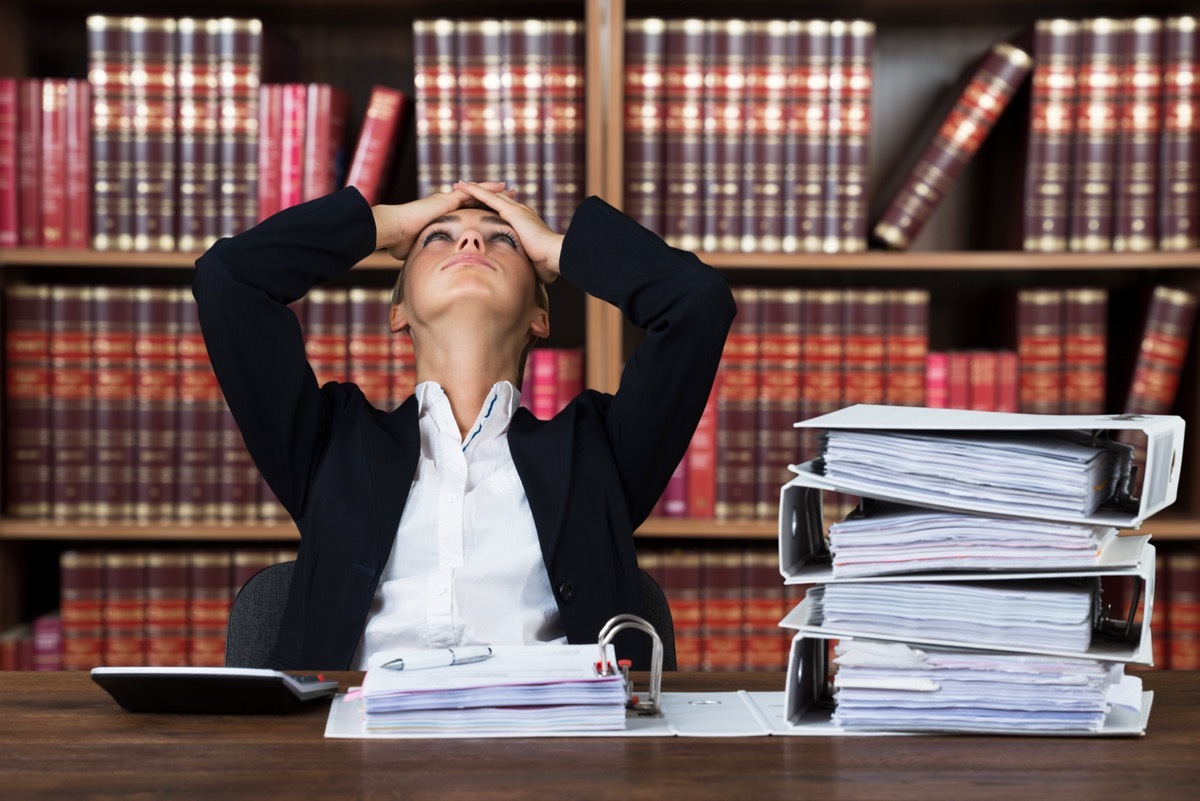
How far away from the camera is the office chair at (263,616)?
1397 millimetres

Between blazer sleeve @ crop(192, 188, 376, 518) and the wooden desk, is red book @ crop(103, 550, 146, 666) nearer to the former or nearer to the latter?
blazer sleeve @ crop(192, 188, 376, 518)

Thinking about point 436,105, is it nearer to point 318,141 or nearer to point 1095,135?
point 318,141

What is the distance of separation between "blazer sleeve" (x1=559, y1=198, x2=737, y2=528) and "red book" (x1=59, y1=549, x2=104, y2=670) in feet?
3.95

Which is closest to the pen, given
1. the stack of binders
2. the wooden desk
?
the wooden desk

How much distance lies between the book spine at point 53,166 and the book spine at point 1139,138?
181 centimetres

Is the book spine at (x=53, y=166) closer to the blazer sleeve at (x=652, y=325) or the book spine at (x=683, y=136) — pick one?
the book spine at (x=683, y=136)

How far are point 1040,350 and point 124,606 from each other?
167 centimetres

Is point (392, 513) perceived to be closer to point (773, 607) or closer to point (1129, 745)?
point (1129, 745)

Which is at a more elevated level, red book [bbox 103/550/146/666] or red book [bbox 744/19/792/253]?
red book [bbox 744/19/792/253]

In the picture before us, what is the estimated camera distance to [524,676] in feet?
3.06

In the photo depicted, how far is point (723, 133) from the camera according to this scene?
2.18 m

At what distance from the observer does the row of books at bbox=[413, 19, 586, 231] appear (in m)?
2.17

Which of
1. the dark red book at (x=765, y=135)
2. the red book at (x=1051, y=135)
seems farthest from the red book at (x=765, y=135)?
the red book at (x=1051, y=135)

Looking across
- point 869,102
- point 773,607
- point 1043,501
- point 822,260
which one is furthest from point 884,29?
point 1043,501
